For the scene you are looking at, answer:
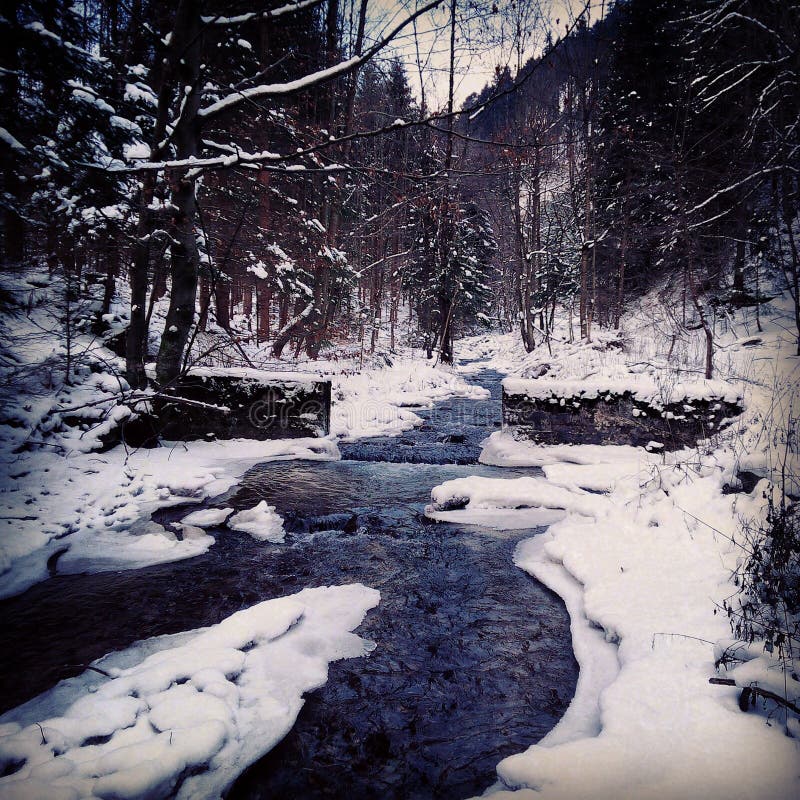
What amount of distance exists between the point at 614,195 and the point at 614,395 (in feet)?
45.2

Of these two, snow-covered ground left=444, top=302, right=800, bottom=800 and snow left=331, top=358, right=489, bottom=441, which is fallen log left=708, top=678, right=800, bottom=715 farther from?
snow left=331, top=358, right=489, bottom=441

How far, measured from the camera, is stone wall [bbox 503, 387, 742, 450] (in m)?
6.89

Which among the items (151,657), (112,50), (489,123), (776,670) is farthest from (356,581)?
(489,123)

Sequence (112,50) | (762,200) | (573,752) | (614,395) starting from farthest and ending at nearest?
(762,200) → (112,50) → (614,395) → (573,752)

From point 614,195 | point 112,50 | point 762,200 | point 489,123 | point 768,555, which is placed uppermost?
point 489,123

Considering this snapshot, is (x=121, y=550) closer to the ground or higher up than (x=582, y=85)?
closer to the ground

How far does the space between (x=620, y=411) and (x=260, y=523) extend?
6283 millimetres

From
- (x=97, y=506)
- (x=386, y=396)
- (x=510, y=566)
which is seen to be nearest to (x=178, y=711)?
(x=510, y=566)

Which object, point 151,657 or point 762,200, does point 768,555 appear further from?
point 762,200

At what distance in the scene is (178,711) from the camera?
2.17 m

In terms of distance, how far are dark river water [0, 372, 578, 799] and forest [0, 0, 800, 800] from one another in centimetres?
2

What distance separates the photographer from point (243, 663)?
2656mm

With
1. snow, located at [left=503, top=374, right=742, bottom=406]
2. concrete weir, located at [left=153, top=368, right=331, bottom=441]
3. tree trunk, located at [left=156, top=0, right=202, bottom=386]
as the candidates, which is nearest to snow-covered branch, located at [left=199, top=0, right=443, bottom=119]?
tree trunk, located at [left=156, top=0, right=202, bottom=386]

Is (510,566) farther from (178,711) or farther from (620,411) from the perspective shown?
(620,411)
